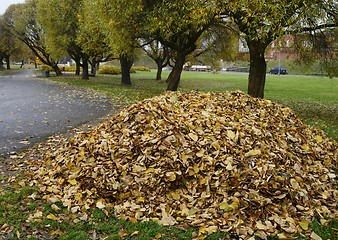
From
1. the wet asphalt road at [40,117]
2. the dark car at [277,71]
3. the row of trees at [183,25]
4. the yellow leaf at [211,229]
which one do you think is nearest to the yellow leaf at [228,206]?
the yellow leaf at [211,229]

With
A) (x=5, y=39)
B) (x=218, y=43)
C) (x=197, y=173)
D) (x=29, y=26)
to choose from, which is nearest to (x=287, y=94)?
(x=218, y=43)

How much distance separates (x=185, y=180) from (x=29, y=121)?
5.87 m

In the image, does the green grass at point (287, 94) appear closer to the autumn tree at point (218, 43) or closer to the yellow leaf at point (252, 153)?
the autumn tree at point (218, 43)

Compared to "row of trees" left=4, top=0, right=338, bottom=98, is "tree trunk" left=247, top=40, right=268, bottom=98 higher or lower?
lower

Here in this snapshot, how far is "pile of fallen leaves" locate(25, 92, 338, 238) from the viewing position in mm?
3529

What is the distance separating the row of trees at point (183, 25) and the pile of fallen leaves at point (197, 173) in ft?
11.5

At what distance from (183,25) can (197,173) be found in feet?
25.8

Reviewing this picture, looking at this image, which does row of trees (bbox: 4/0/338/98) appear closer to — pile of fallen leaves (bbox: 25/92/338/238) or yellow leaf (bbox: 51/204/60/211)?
pile of fallen leaves (bbox: 25/92/338/238)

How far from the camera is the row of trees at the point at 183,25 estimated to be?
768cm

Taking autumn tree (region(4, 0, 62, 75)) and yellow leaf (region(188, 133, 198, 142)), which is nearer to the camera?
yellow leaf (region(188, 133, 198, 142))

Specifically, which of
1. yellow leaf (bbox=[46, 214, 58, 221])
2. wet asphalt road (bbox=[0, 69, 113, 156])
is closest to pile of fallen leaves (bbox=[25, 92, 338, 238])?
yellow leaf (bbox=[46, 214, 58, 221])

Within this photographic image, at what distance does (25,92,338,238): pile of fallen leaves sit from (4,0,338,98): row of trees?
350cm

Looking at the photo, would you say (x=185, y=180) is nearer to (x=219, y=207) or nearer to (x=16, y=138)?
(x=219, y=207)

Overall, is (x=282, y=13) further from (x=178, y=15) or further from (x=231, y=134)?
(x=231, y=134)
